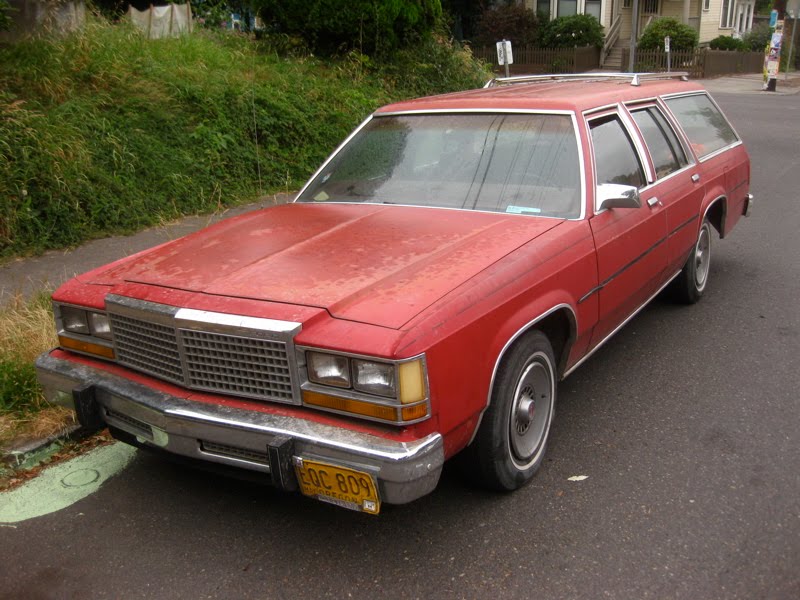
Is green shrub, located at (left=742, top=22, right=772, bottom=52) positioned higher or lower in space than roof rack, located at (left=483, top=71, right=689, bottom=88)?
lower

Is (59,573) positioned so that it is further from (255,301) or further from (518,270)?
(518,270)

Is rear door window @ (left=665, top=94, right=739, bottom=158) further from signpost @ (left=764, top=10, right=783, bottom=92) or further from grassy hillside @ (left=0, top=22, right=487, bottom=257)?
signpost @ (left=764, top=10, right=783, bottom=92)

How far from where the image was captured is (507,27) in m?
35.1

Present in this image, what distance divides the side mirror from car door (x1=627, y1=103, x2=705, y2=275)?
0.70m

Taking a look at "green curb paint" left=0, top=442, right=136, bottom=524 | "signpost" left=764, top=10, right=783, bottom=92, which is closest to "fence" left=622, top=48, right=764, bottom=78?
"signpost" left=764, top=10, right=783, bottom=92

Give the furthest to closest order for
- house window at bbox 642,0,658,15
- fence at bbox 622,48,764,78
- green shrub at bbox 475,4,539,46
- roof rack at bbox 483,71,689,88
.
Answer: house window at bbox 642,0,658,15 → green shrub at bbox 475,4,539,46 → fence at bbox 622,48,764,78 → roof rack at bbox 483,71,689,88

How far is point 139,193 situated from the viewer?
823cm

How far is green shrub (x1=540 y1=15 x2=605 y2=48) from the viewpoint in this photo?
35.3 metres

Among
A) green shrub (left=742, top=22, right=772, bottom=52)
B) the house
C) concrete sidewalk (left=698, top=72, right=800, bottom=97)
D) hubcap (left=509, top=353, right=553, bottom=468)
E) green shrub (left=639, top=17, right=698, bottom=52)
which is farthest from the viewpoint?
green shrub (left=742, top=22, right=772, bottom=52)

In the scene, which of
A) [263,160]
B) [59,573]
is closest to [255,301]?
[59,573]

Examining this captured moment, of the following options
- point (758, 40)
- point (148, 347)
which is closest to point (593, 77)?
point (148, 347)

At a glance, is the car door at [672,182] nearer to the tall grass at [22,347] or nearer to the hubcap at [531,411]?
the hubcap at [531,411]

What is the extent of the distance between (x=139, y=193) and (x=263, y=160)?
1999mm

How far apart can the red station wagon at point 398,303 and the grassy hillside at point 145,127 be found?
390cm
